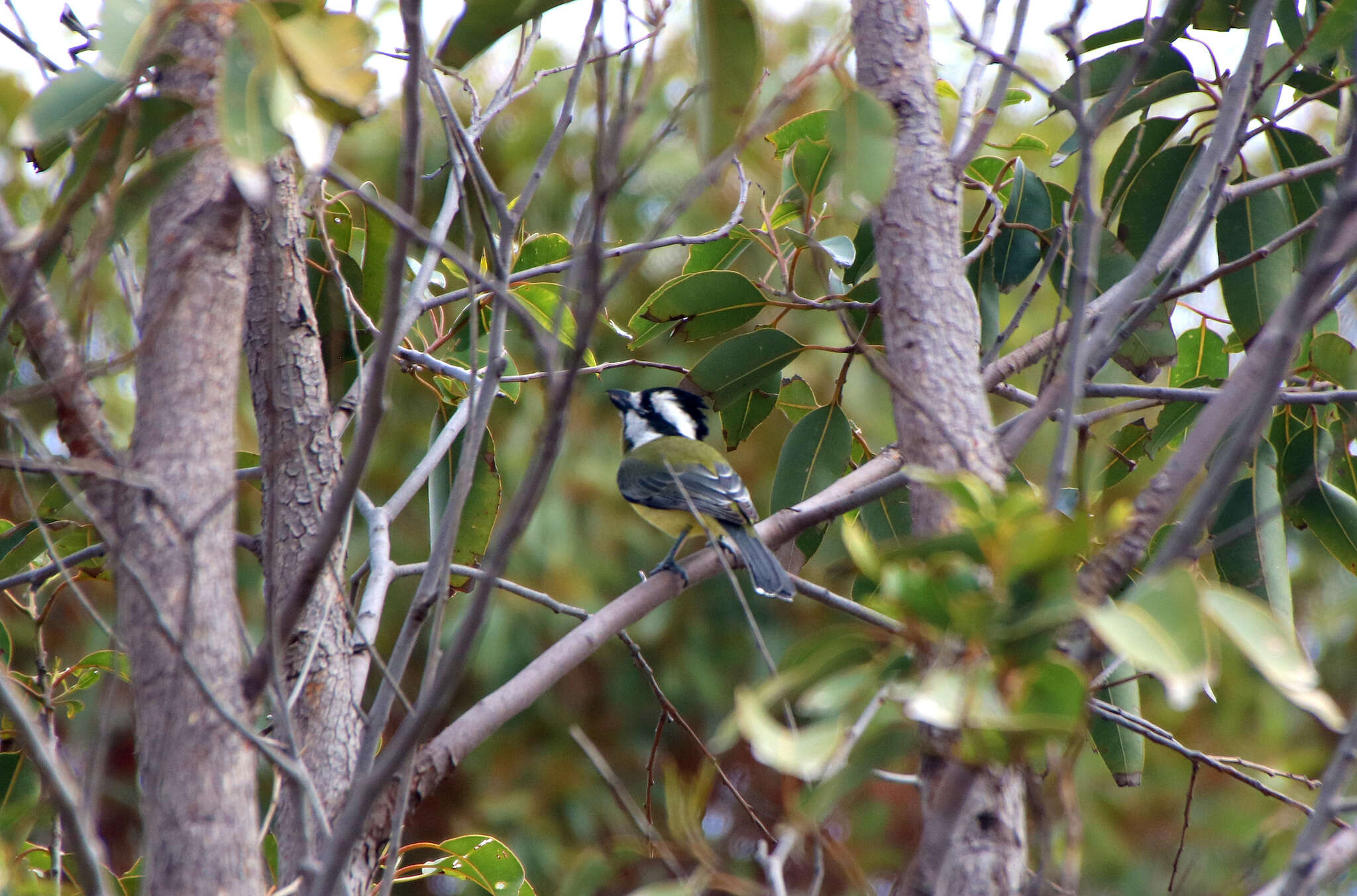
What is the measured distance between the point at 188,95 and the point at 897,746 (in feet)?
4.54

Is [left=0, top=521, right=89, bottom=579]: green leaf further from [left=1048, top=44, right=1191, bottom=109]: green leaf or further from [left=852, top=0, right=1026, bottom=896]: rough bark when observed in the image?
[left=1048, top=44, right=1191, bottom=109]: green leaf

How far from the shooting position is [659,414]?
476 centimetres

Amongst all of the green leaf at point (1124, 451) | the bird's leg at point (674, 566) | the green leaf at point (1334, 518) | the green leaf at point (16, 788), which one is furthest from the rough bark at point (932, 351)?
the green leaf at point (16, 788)

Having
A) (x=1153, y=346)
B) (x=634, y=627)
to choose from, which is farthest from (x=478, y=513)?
(x=634, y=627)

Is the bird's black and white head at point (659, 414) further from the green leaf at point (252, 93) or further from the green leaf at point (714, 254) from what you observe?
the green leaf at point (252, 93)

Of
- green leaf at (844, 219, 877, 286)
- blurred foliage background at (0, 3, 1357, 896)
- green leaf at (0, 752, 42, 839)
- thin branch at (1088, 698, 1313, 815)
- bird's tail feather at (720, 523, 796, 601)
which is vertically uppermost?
green leaf at (844, 219, 877, 286)

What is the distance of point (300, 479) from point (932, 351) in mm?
1219

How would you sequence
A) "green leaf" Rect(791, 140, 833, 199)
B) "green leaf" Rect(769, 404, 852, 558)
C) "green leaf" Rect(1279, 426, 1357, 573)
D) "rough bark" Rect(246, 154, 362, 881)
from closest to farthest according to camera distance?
"rough bark" Rect(246, 154, 362, 881), "green leaf" Rect(791, 140, 833, 199), "green leaf" Rect(1279, 426, 1357, 573), "green leaf" Rect(769, 404, 852, 558)

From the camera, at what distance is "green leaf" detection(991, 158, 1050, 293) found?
102 inches

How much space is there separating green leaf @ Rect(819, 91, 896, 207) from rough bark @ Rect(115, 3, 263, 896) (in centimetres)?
78

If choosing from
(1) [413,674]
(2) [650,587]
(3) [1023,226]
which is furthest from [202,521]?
(1) [413,674]

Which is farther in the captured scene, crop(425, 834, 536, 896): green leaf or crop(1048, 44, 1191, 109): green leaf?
crop(1048, 44, 1191, 109): green leaf

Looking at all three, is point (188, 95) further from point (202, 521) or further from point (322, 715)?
point (322, 715)

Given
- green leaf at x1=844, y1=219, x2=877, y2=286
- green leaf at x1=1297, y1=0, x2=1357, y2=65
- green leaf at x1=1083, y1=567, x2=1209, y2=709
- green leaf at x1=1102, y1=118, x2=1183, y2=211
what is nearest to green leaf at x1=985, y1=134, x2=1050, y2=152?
green leaf at x1=1102, y1=118, x2=1183, y2=211
